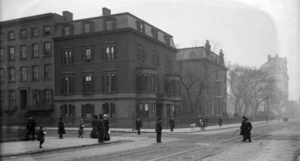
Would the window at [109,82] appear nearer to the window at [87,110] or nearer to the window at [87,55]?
the window at [87,110]

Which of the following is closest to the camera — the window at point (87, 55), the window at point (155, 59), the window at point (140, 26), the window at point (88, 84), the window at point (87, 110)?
the window at point (87, 110)

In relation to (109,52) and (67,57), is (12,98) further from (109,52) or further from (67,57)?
(109,52)

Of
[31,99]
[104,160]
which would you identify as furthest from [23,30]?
[104,160]

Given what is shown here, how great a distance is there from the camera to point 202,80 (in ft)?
209

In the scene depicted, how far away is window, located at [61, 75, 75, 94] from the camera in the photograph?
49.0 meters

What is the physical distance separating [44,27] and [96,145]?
37449 mm

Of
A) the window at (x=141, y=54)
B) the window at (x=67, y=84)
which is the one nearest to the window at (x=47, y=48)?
the window at (x=67, y=84)

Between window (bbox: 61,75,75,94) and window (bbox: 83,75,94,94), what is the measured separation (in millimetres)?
1947

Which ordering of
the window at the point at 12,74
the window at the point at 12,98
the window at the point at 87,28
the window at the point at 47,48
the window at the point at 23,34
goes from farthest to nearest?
the window at the point at 12,74, the window at the point at 23,34, the window at the point at 12,98, the window at the point at 47,48, the window at the point at 87,28

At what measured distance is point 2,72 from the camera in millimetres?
53938

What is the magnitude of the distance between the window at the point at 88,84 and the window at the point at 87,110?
2031 mm

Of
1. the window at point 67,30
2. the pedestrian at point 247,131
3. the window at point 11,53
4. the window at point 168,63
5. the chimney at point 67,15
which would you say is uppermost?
the chimney at point 67,15

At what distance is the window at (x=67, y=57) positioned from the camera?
4953 centimetres

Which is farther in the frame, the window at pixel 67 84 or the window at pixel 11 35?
the window at pixel 11 35
